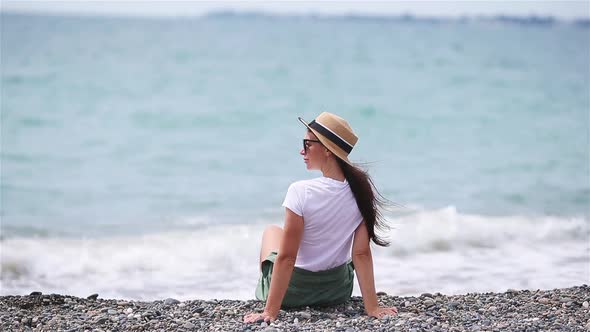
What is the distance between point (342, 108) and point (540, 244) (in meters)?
10.9

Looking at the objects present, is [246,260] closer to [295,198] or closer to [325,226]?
[325,226]

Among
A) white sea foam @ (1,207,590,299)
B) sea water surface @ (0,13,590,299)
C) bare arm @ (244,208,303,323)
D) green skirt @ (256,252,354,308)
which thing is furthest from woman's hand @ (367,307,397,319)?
sea water surface @ (0,13,590,299)

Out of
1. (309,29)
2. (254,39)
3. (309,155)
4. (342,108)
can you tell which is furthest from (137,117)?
(309,29)

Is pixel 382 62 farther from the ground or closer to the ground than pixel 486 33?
closer to the ground

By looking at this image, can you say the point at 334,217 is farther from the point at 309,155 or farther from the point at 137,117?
the point at 137,117

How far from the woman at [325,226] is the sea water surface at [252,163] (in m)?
1.77

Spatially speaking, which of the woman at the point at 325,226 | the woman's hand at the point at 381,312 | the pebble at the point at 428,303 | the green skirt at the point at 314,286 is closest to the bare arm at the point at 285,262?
the woman at the point at 325,226

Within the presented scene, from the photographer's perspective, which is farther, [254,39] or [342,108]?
[254,39]

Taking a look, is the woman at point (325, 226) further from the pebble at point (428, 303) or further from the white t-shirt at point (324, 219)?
the pebble at point (428, 303)

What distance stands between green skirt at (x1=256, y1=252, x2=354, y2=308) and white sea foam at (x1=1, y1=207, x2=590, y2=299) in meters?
1.49

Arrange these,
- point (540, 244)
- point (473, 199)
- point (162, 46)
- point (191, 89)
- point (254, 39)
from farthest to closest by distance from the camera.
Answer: point (254, 39), point (162, 46), point (191, 89), point (473, 199), point (540, 244)

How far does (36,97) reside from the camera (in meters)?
18.1

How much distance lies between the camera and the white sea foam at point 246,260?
6.61 metres

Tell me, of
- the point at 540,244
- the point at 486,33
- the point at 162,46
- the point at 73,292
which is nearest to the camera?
the point at 73,292
